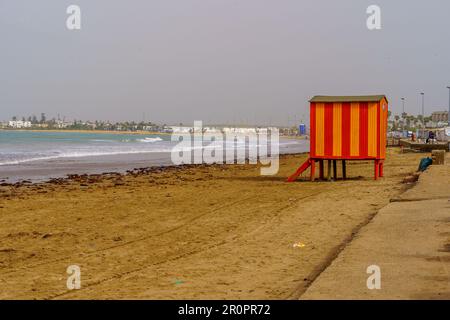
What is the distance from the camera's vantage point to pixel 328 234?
1065 centimetres

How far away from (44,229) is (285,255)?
581 centimetres

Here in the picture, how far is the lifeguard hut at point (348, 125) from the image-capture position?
21312 mm

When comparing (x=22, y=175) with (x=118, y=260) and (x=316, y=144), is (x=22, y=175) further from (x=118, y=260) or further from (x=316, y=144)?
(x=118, y=260)

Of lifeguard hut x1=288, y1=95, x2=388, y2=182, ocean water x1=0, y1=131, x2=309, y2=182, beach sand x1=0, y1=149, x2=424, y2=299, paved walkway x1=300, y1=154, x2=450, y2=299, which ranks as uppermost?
lifeguard hut x1=288, y1=95, x2=388, y2=182

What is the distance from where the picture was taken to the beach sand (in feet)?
24.2

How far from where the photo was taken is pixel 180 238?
437 inches

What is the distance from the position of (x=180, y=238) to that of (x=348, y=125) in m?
11.8

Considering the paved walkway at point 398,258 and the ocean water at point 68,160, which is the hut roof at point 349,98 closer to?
the paved walkway at point 398,258

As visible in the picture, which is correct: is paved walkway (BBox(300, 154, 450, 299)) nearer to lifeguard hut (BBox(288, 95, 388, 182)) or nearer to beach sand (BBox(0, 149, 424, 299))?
beach sand (BBox(0, 149, 424, 299))

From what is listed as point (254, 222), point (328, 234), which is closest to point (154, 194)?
point (254, 222)

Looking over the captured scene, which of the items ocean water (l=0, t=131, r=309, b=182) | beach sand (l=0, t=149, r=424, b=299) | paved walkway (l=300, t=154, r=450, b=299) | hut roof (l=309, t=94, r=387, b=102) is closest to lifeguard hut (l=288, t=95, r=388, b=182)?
hut roof (l=309, t=94, r=387, b=102)

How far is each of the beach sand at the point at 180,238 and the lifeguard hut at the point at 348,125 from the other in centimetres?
143

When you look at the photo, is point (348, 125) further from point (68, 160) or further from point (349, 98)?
point (68, 160)

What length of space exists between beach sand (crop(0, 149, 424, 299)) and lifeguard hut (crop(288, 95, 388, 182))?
143 centimetres
